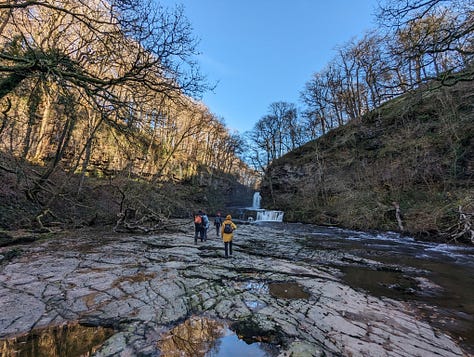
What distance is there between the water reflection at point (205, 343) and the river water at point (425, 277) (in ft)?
11.4

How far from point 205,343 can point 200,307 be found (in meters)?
1.11

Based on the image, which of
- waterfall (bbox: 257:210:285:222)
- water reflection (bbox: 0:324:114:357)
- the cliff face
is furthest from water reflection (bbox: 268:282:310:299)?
waterfall (bbox: 257:210:285:222)

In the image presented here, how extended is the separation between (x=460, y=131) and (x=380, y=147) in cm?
680

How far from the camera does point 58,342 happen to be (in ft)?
10.2

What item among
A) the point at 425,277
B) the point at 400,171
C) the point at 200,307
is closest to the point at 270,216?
the point at 400,171

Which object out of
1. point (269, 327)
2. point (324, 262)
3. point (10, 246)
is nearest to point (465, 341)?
point (269, 327)

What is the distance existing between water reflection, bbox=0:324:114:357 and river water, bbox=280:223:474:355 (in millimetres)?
5554

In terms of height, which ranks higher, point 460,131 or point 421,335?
point 460,131

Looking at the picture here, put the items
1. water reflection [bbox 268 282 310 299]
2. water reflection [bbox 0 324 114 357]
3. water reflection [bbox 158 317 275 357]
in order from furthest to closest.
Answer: water reflection [bbox 268 282 310 299] < water reflection [bbox 158 317 275 357] < water reflection [bbox 0 324 114 357]

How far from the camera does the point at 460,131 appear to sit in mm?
17125

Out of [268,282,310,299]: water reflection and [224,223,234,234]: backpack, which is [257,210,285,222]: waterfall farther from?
[268,282,310,299]: water reflection

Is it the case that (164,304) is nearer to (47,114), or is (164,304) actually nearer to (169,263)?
(169,263)

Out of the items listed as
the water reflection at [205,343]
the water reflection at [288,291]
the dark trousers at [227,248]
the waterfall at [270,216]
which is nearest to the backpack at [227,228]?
the dark trousers at [227,248]

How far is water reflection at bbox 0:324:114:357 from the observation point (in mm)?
2898
